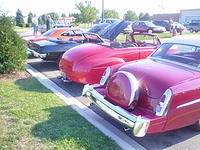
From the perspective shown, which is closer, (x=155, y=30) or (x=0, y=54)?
(x=0, y=54)

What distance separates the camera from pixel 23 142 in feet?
13.3

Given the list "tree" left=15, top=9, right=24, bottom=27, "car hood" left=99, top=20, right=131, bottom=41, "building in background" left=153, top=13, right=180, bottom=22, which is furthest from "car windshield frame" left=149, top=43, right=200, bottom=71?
"building in background" left=153, top=13, right=180, bottom=22

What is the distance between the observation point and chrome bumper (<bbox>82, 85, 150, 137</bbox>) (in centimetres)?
385

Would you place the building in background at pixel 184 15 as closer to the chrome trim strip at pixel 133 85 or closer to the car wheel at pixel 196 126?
the car wheel at pixel 196 126

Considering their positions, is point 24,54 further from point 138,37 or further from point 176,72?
point 176,72

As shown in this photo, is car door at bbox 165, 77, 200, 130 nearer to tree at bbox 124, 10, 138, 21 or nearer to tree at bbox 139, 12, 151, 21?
tree at bbox 124, 10, 138, 21

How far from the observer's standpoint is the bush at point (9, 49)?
7.65 m

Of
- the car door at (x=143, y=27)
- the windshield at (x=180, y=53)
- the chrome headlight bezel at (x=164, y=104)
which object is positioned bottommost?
the chrome headlight bezel at (x=164, y=104)

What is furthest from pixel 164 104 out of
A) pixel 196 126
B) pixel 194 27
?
pixel 194 27

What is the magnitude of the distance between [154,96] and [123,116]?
0.54 metres

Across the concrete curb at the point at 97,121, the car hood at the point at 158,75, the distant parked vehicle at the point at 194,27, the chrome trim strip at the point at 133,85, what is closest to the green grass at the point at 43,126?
the concrete curb at the point at 97,121

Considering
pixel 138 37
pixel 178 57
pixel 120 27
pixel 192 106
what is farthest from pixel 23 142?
pixel 120 27

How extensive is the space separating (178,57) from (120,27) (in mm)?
4429

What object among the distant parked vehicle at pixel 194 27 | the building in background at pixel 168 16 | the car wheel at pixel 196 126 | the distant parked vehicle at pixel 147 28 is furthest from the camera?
the building in background at pixel 168 16
